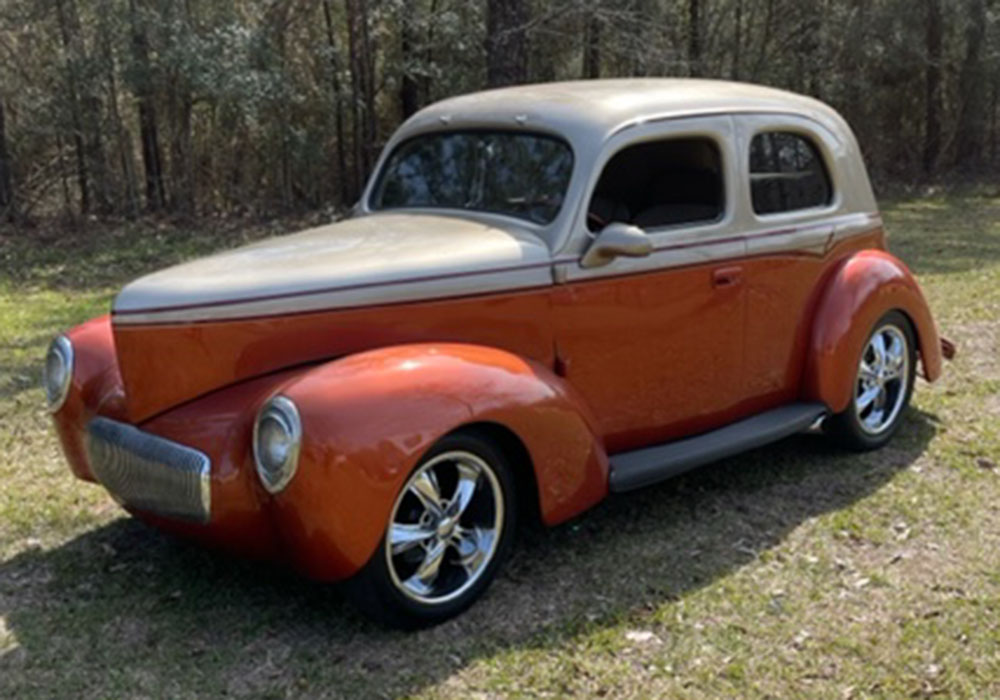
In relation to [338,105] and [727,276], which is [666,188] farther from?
[338,105]

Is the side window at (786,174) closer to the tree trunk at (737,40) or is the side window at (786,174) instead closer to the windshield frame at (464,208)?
the windshield frame at (464,208)

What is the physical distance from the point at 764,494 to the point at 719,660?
154 cm

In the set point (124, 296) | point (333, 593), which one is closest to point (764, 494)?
point (333, 593)

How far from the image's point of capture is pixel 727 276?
4.77m

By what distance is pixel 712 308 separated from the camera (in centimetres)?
474

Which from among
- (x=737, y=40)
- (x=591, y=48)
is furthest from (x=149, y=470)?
(x=737, y=40)

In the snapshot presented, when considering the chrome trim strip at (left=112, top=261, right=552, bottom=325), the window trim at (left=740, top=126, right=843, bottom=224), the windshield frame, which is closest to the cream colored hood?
the chrome trim strip at (left=112, top=261, right=552, bottom=325)

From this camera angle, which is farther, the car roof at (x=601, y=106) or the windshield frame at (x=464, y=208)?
the car roof at (x=601, y=106)

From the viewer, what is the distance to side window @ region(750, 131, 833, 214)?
5.00 metres

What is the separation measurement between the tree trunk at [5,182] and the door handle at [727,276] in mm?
12494

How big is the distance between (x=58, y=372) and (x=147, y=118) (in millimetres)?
11338

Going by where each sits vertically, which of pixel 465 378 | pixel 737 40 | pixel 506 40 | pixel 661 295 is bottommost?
pixel 465 378

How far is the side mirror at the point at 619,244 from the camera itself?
4172 mm

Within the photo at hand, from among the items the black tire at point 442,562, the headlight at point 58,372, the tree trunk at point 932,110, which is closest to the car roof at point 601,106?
the black tire at point 442,562
